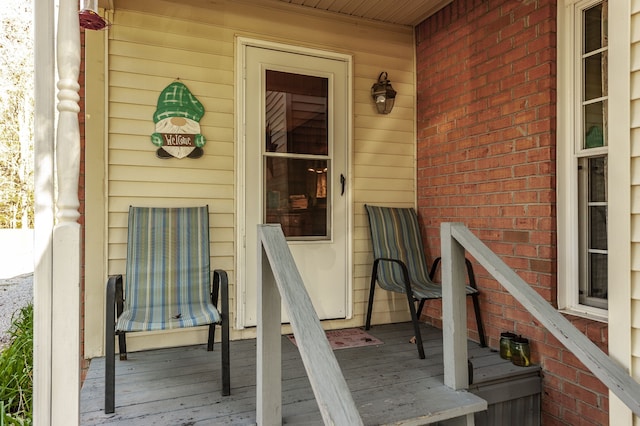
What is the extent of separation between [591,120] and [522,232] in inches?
30.3

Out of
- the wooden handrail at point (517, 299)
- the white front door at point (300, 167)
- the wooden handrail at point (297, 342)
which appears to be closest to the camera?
the wooden handrail at point (297, 342)

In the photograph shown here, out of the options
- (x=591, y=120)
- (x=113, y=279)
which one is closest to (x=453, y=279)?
(x=591, y=120)

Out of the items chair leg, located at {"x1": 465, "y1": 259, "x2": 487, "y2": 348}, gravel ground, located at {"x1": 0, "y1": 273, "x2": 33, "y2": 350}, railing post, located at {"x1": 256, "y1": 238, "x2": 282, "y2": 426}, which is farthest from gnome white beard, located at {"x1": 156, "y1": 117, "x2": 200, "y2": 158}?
gravel ground, located at {"x1": 0, "y1": 273, "x2": 33, "y2": 350}

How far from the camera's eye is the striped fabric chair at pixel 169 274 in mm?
2338

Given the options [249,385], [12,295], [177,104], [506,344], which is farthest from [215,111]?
[12,295]

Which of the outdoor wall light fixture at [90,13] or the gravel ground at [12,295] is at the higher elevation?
the outdoor wall light fixture at [90,13]

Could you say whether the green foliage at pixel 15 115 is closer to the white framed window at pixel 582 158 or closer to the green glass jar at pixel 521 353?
the green glass jar at pixel 521 353

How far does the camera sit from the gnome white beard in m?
2.89

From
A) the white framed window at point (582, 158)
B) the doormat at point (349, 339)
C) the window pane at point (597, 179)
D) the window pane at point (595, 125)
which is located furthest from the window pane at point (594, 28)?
the doormat at point (349, 339)

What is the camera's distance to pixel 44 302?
151cm

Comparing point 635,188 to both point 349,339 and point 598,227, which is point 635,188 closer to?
point 598,227

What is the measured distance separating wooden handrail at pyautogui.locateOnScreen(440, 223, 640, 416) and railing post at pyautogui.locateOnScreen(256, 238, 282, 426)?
937 mm

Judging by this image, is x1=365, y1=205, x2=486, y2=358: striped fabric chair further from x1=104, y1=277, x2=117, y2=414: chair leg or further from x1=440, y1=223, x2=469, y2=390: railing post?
x1=104, y1=277, x2=117, y2=414: chair leg

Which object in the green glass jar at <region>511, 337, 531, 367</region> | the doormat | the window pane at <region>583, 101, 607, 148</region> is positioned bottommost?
the doormat
